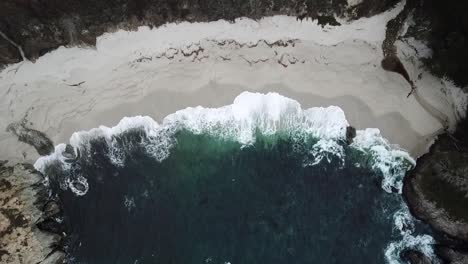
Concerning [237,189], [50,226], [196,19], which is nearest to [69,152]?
[50,226]

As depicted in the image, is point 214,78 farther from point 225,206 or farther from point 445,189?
point 445,189

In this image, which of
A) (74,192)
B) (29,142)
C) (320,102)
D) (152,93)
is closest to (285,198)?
(320,102)

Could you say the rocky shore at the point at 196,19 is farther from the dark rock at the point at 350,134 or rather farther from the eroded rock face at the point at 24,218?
the dark rock at the point at 350,134

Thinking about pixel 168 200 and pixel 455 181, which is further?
pixel 168 200

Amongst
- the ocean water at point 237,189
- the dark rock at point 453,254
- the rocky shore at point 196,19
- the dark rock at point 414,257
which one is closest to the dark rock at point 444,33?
the rocky shore at point 196,19

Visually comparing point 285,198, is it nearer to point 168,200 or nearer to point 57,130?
point 168,200
